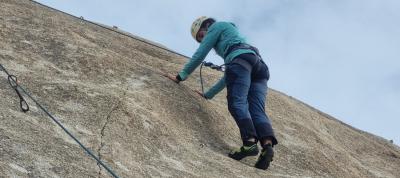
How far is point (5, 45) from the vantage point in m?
9.28

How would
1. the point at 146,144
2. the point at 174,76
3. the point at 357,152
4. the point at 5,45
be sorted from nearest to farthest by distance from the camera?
the point at 146,144
the point at 5,45
the point at 174,76
the point at 357,152

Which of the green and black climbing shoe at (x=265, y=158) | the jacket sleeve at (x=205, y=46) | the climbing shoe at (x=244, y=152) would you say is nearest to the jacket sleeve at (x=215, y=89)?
the jacket sleeve at (x=205, y=46)

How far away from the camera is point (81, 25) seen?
1234 centimetres

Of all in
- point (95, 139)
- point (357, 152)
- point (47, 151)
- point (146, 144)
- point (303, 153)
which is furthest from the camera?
point (357, 152)

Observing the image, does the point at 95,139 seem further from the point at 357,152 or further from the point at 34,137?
the point at 357,152

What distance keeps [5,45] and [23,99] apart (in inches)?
73.6

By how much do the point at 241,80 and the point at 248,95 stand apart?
18.0 inches

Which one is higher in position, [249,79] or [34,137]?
[249,79]

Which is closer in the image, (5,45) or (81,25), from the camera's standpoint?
(5,45)

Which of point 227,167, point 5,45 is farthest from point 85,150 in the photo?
point 5,45

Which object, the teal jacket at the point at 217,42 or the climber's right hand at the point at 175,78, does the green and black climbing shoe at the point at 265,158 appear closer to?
the teal jacket at the point at 217,42

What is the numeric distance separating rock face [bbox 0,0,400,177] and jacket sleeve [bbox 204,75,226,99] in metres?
0.17

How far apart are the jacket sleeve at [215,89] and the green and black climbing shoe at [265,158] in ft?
6.49

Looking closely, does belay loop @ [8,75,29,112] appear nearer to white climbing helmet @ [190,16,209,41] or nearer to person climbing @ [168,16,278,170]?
person climbing @ [168,16,278,170]
